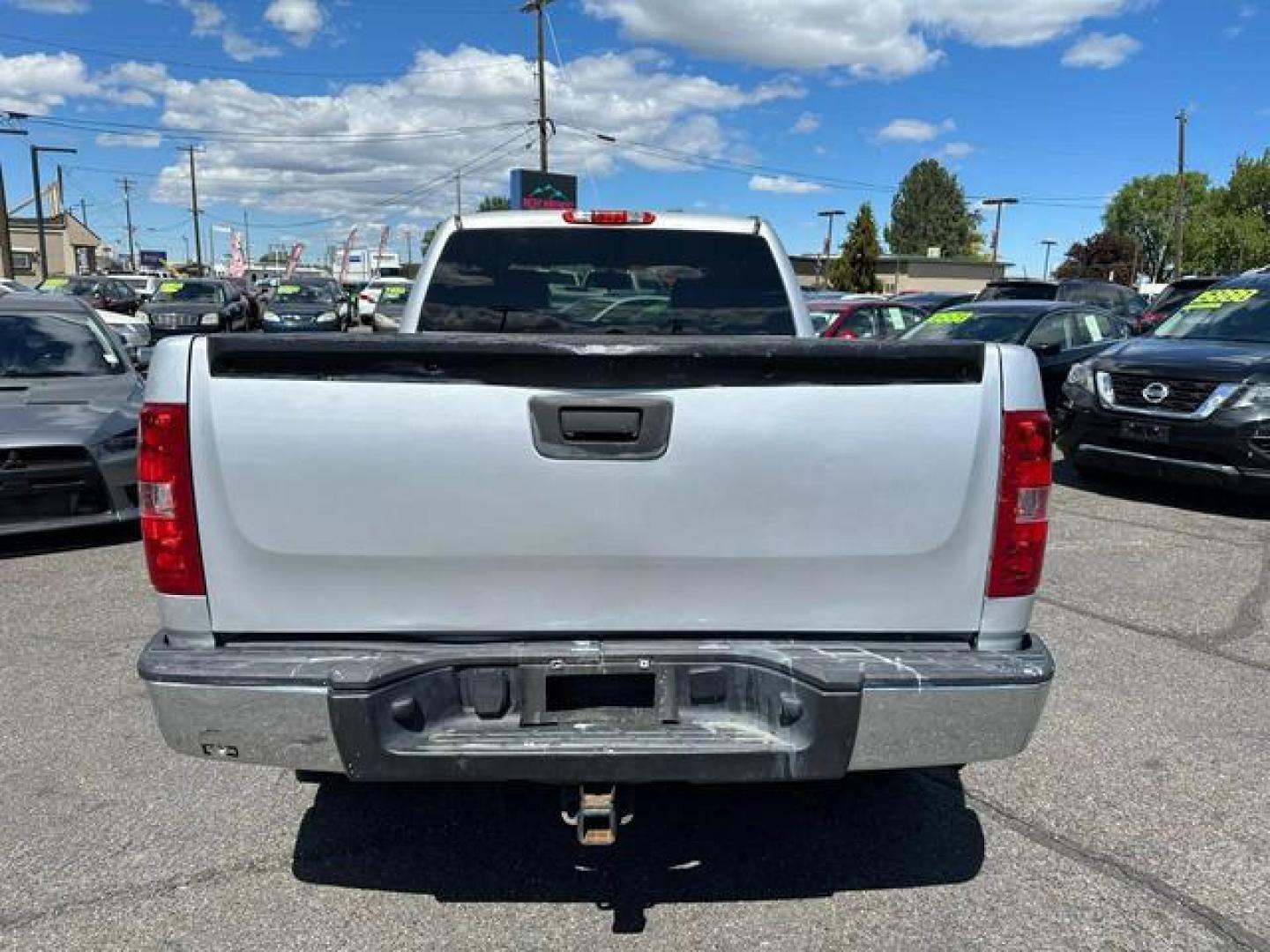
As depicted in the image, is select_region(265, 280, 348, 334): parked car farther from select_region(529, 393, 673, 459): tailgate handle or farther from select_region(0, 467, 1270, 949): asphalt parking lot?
select_region(529, 393, 673, 459): tailgate handle

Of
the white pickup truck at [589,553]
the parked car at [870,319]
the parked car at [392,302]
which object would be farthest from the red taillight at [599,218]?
the parked car at [392,302]

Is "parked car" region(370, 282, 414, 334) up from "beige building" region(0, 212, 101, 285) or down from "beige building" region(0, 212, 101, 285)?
down

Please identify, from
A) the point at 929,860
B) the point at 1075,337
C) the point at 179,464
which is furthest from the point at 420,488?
the point at 1075,337

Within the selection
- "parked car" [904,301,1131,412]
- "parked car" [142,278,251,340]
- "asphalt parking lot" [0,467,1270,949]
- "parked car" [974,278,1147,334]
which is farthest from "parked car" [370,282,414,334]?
"asphalt parking lot" [0,467,1270,949]

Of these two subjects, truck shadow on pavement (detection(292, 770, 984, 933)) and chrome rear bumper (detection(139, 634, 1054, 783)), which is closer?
chrome rear bumper (detection(139, 634, 1054, 783))

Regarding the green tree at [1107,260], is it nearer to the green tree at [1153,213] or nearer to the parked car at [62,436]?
the green tree at [1153,213]

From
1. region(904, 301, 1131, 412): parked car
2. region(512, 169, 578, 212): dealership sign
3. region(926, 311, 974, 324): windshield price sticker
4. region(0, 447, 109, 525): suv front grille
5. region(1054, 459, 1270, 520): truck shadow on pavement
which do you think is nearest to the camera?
region(0, 447, 109, 525): suv front grille

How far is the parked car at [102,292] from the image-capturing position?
3026 cm

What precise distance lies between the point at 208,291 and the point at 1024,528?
2658 cm

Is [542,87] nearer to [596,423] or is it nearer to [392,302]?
[392,302]

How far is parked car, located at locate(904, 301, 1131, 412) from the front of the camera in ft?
36.5

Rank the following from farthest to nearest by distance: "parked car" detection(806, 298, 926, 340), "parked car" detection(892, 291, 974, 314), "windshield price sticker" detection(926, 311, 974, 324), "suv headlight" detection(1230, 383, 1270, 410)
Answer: "parked car" detection(892, 291, 974, 314) → "parked car" detection(806, 298, 926, 340) → "windshield price sticker" detection(926, 311, 974, 324) → "suv headlight" detection(1230, 383, 1270, 410)

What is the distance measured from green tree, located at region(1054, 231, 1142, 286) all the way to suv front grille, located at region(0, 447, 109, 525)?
4321 inches

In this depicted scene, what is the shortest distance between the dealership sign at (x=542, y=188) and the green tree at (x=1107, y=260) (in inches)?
3215
